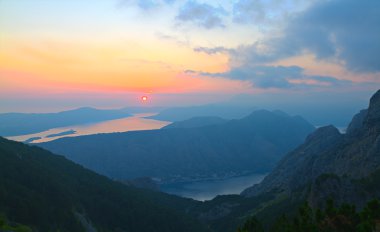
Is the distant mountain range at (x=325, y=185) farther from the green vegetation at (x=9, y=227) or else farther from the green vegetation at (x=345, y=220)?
the green vegetation at (x=9, y=227)

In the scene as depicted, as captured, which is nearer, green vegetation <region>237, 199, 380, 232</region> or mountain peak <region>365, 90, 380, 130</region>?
green vegetation <region>237, 199, 380, 232</region>

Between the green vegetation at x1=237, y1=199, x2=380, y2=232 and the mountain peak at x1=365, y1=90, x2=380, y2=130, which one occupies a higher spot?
the mountain peak at x1=365, y1=90, x2=380, y2=130

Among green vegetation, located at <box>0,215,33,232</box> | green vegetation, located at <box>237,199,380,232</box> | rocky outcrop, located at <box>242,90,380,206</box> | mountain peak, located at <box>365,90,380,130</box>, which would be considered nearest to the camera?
green vegetation, located at <box>237,199,380,232</box>

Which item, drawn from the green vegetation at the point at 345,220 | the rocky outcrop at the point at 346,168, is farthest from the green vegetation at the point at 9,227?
the rocky outcrop at the point at 346,168

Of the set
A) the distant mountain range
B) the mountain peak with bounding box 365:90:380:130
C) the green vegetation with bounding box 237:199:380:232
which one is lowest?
the distant mountain range

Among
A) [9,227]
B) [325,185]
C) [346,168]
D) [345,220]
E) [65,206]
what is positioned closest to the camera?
[345,220]

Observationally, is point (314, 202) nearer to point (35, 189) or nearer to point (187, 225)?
point (187, 225)

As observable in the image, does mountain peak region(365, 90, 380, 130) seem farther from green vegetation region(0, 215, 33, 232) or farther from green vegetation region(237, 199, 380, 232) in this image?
green vegetation region(0, 215, 33, 232)

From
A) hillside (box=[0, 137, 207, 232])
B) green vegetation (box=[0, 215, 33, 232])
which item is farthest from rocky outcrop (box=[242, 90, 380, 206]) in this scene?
green vegetation (box=[0, 215, 33, 232])

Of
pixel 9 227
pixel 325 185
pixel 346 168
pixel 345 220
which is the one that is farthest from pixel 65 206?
pixel 346 168

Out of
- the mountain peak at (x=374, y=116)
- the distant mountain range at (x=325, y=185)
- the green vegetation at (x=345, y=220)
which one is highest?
the mountain peak at (x=374, y=116)

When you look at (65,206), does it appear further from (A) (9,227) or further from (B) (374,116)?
(B) (374,116)
